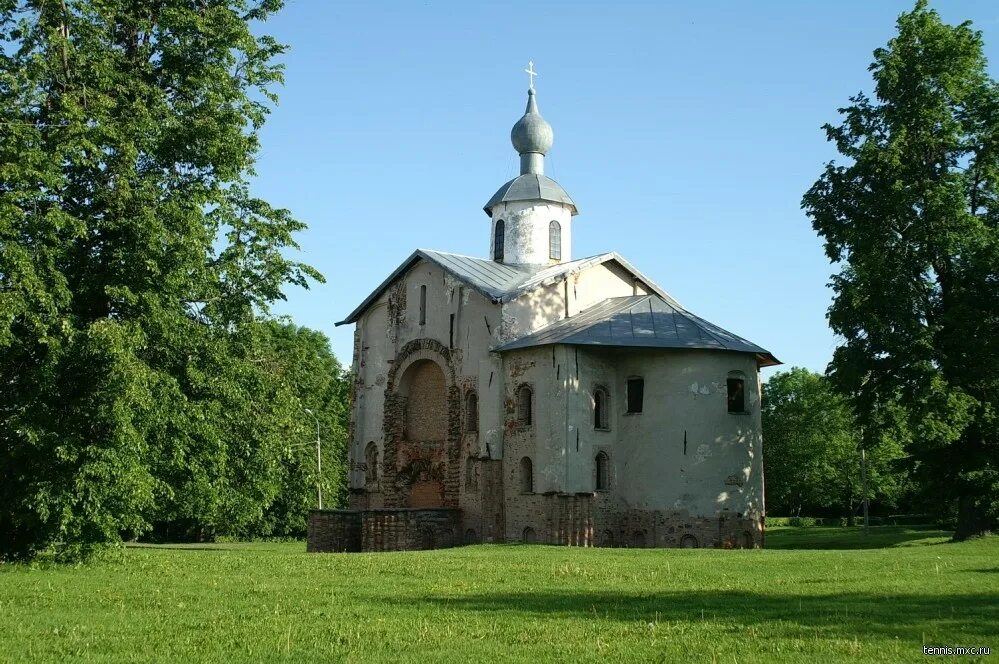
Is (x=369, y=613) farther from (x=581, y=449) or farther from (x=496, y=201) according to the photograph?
(x=496, y=201)

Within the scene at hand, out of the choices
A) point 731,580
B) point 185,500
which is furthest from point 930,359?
point 185,500

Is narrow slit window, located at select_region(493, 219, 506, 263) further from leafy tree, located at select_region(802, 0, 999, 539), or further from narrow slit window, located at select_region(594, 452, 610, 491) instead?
leafy tree, located at select_region(802, 0, 999, 539)

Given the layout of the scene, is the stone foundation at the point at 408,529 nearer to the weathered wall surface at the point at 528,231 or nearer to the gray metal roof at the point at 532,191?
the weathered wall surface at the point at 528,231

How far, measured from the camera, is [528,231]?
117ft

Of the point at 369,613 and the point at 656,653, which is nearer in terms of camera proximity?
the point at 656,653

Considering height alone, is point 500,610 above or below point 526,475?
below

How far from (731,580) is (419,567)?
218 inches

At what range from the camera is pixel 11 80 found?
16094 mm

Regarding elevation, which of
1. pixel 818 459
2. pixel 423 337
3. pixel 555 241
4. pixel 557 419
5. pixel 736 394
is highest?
pixel 555 241

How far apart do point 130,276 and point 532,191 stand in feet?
69.5

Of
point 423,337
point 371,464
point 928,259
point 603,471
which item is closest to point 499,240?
point 423,337

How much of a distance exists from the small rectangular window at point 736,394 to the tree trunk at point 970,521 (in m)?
6.52

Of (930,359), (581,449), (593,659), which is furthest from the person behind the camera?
(581,449)

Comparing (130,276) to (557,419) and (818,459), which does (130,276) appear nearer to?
(557,419)
